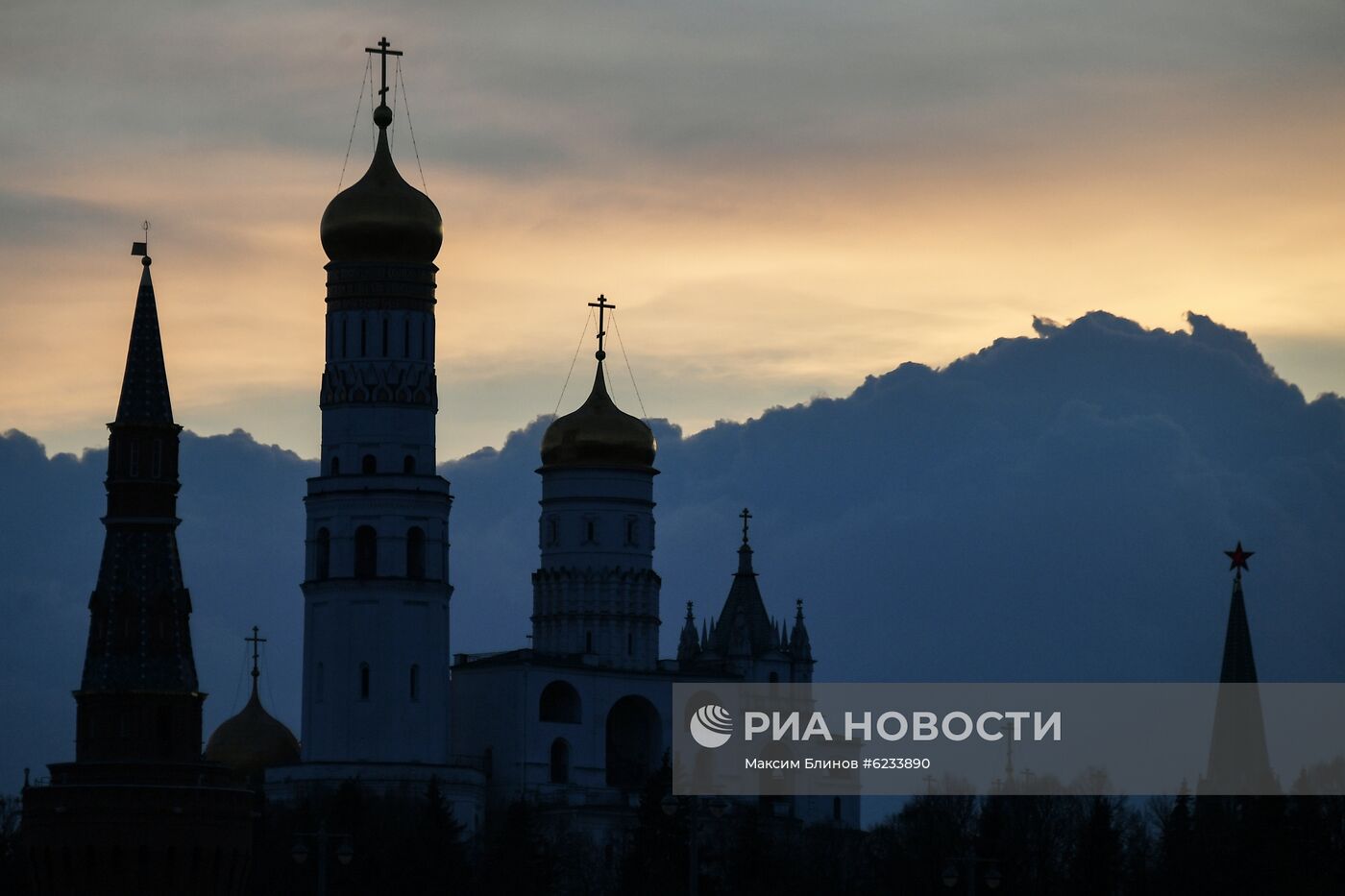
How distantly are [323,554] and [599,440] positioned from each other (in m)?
13.0

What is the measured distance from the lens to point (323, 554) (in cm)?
10862

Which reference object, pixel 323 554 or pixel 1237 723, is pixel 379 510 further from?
pixel 1237 723

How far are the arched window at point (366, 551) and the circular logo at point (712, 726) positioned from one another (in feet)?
45.6

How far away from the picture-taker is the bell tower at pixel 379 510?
352 feet

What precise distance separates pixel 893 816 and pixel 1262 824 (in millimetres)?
20735

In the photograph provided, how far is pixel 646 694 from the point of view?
11681 centimetres

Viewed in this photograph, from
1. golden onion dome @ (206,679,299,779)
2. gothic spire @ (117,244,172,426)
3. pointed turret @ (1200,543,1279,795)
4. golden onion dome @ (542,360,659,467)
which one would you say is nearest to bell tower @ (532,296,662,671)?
golden onion dome @ (542,360,659,467)

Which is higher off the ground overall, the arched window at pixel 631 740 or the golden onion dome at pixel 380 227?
the golden onion dome at pixel 380 227

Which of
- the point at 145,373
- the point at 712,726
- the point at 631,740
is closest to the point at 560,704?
the point at 631,740

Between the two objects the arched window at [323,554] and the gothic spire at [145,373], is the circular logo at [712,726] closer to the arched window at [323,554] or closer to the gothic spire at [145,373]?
the arched window at [323,554]

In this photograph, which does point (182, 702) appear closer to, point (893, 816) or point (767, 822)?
point (767, 822)

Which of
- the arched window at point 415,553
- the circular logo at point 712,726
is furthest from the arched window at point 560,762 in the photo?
the arched window at point 415,553

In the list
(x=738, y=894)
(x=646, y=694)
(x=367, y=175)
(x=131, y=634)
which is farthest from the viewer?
(x=646, y=694)

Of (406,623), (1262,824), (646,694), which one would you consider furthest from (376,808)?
(1262,824)
